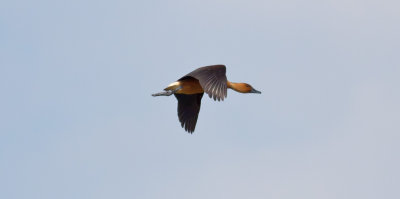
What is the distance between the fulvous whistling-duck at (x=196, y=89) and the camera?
2430 cm

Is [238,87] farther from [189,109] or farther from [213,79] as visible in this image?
[213,79]

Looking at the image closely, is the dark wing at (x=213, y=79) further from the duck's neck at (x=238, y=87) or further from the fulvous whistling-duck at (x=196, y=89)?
the duck's neck at (x=238, y=87)

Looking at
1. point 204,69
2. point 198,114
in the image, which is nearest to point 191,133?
point 198,114

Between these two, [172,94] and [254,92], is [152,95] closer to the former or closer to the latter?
[172,94]

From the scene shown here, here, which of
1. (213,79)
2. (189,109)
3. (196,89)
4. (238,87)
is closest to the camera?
(213,79)

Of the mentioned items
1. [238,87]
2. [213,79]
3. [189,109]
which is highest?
[238,87]

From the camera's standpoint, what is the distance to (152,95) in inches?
1053

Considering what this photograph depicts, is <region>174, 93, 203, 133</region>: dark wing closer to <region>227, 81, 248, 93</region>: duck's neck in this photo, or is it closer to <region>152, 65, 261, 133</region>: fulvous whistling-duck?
<region>152, 65, 261, 133</region>: fulvous whistling-duck

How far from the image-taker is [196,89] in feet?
87.8

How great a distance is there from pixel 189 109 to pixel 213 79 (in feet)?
10.7

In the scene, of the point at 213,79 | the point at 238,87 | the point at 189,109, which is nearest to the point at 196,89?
the point at 189,109

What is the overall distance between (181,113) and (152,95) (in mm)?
1452

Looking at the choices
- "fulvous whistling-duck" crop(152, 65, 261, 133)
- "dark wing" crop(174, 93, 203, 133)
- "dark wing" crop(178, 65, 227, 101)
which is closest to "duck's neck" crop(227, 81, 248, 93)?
"fulvous whistling-duck" crop(152, 65, 261, 133)

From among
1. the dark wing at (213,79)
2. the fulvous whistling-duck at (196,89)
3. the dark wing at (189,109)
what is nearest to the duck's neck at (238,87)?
the fulvous whistling-duck at (196,89)
